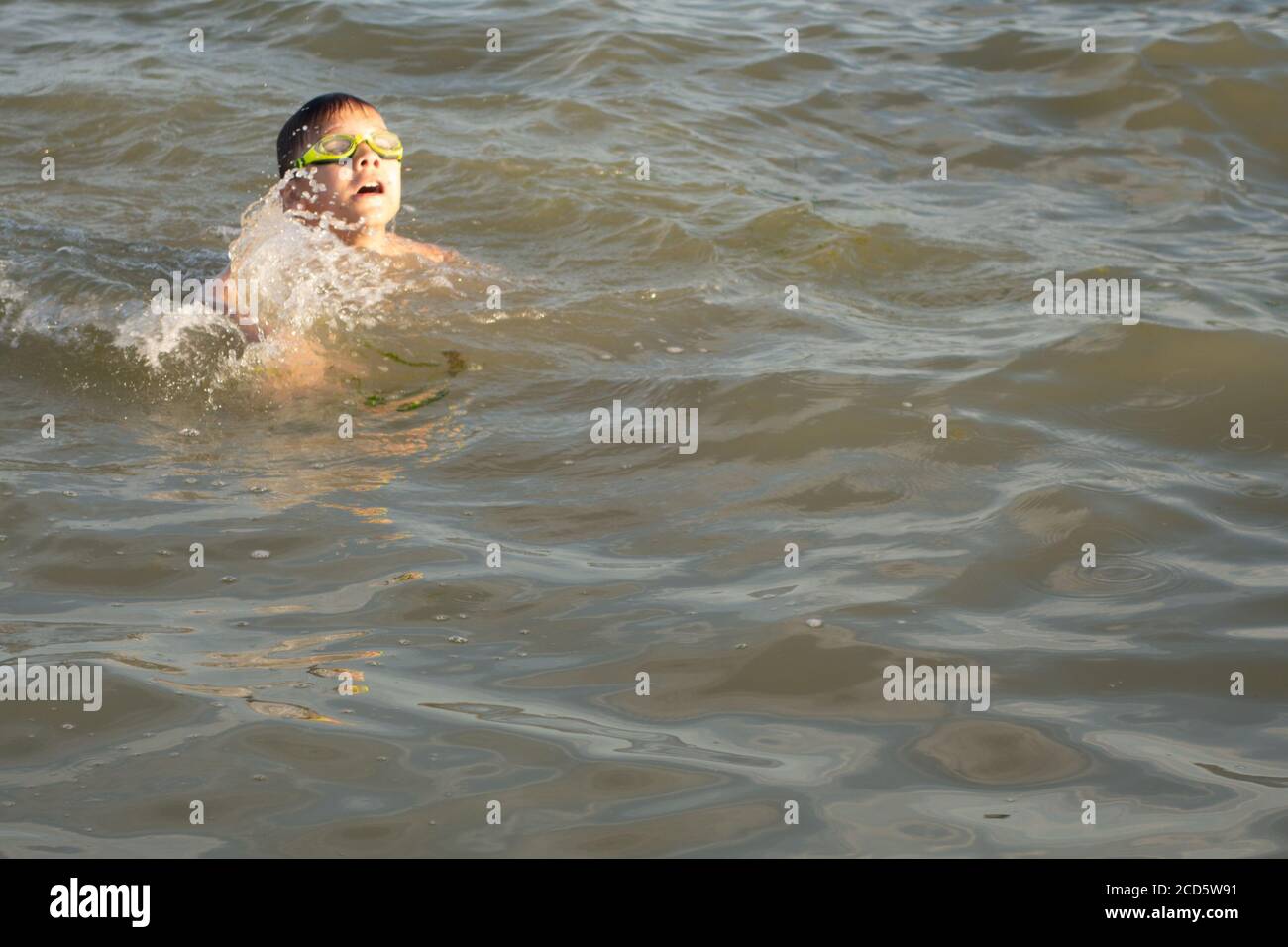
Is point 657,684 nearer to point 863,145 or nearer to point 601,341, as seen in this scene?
point 601,341

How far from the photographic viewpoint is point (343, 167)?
6820 mm

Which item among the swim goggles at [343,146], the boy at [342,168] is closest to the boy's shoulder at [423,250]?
the boy at [342,168]

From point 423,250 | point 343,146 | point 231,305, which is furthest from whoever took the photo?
point 423,250

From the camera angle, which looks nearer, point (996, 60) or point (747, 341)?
point (747, 341)

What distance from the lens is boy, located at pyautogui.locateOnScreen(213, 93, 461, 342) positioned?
22.3 feet

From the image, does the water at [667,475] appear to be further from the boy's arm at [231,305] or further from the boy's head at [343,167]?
the boy's head at [343,167]

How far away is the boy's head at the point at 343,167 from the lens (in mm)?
6801

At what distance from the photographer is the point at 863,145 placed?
9.08 metres

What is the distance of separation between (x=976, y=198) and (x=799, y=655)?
4735 millimetres

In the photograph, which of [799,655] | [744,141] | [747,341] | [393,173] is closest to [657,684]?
[799,655]

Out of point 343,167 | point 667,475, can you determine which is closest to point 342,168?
point 343,167

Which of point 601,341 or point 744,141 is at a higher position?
point 744,141

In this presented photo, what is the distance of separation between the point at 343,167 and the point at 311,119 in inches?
10.5

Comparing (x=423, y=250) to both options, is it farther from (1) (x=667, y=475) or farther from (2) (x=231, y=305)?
(1) (x=667, y=475)
